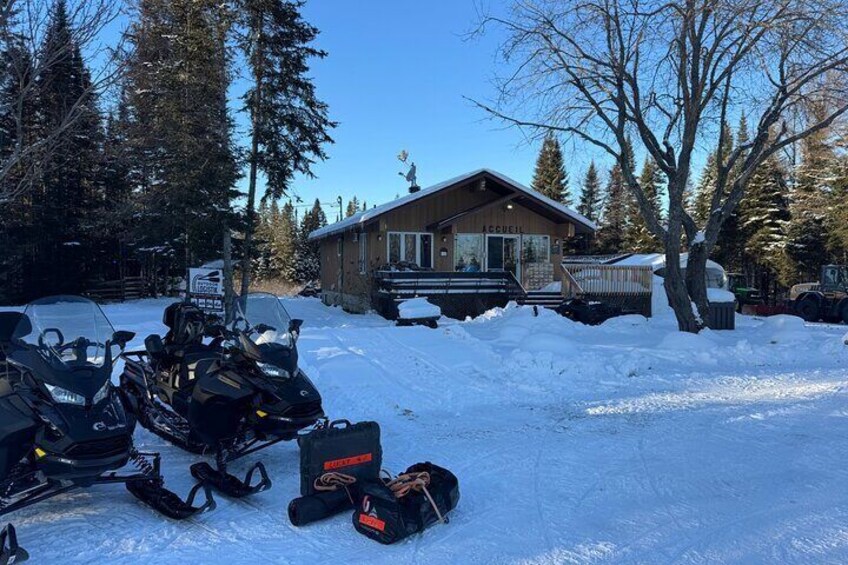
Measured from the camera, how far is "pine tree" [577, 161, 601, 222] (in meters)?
49.7

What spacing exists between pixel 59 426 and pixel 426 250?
17941 millimetres

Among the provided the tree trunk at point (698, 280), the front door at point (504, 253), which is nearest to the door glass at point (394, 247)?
the front door at point (504, 253)

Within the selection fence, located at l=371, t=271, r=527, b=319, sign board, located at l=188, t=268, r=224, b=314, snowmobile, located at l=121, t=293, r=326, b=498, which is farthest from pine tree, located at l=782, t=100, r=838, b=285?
snowmobile, located at l=121, t=293, r=326, b=498

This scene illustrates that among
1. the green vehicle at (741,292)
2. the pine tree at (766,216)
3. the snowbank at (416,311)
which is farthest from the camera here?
the pine tree at (766,216)

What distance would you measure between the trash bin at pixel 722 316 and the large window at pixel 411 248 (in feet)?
31.4

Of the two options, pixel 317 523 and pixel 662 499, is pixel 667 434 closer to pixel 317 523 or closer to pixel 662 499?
pixel 662 499

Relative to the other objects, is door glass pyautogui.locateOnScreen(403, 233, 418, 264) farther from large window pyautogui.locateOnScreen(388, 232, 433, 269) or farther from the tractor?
the tractor

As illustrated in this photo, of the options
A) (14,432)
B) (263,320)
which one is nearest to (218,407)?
(263,320)

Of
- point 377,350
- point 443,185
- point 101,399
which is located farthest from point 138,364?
point 443,185

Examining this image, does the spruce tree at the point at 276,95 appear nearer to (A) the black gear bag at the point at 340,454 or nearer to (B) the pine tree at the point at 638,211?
(A) the black gear bag at the point at 340,454

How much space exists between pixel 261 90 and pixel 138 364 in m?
16.9

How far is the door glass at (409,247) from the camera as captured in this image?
20792 mm

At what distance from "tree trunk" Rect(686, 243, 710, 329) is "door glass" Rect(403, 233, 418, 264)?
30.6ft

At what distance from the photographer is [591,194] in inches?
1965
